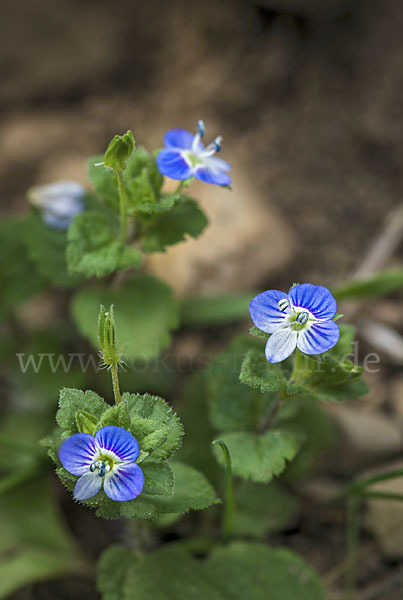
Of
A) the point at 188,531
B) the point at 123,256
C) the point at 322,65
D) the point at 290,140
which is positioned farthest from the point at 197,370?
the point at 322,65

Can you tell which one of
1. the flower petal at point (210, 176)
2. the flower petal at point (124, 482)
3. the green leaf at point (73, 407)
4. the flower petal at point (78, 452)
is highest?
the flower petal at point (210, 176)

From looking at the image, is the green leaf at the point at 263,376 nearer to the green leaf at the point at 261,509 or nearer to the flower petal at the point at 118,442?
the flower petal at the point at 118,442

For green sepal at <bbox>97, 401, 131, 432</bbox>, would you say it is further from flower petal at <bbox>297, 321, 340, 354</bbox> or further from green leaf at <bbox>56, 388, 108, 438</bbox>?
flower petal at <bbox>297, 321, 340, 354</bbox>

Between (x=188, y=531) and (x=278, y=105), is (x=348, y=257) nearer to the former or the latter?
(x=278, y=105)

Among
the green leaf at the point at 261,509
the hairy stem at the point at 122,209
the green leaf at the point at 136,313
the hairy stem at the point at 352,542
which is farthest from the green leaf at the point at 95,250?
the hairy stem at the point at 352,542

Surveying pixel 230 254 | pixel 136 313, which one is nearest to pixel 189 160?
pixel 136 313

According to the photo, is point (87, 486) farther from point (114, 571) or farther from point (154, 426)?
point (114, 571)
